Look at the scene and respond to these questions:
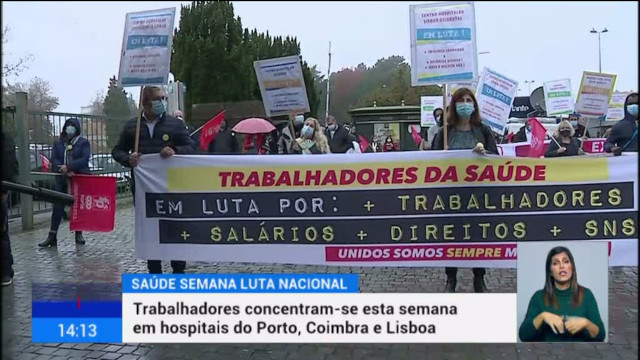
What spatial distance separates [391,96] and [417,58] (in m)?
39.9

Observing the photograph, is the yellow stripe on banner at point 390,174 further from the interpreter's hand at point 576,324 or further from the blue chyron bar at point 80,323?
the interpreter's hand at point 576,324

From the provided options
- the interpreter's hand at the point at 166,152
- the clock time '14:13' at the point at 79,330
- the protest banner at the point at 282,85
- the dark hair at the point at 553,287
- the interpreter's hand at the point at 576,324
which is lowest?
the clock time '14:13' at the point at 79,330

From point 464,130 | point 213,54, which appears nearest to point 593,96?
point 464,130

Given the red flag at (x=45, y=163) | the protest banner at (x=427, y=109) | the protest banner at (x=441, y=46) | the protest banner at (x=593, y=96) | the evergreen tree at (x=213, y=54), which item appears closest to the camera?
the protest banner at (x=441, y=46)

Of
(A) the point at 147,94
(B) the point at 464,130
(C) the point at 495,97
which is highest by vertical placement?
(C) the point at 495,97

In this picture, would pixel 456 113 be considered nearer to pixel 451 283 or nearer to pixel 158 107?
pixel 451 283

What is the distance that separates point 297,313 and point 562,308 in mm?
1306

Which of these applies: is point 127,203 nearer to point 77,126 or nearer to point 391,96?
point 77,126

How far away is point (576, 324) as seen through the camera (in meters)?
3.05

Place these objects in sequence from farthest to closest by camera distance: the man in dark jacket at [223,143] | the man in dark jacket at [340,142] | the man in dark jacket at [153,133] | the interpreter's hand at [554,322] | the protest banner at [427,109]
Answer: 1. the protest banner at [427,109]
2. the man in dark jacket at [223,143]
3. the man in dark jacket at [340,142]
4. the man in dark jacket at [153,133]
5. the interpreter's hand at [554,322]

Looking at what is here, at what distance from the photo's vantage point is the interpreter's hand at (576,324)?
9.92 ft

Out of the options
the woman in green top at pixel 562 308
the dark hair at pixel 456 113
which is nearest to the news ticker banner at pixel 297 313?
the woman in green top at pixel 562 308

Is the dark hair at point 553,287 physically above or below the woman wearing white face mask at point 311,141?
below

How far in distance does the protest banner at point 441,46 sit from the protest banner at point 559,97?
10839 mm
